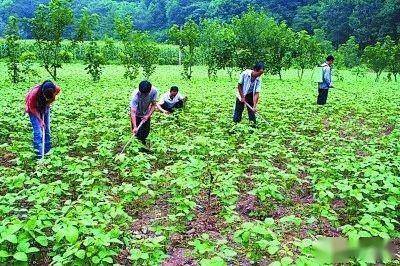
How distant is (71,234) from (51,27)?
18342mm

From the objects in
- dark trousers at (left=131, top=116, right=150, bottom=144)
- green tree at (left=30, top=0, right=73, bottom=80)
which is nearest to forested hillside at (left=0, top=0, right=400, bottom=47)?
green tree at (left=30, top=0, right=73, bottom=80)

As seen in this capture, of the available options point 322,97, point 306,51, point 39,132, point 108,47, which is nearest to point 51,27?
point 108,47

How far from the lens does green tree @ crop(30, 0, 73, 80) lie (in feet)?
66.3

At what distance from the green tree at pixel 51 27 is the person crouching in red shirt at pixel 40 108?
14.1 meters

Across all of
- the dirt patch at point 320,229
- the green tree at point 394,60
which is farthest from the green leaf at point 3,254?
the green tree at point 394,60

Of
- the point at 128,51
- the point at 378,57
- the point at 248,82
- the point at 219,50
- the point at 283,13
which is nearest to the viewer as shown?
the point at 248,82

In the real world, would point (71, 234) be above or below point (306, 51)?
below

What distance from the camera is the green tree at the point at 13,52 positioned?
18.7 metres

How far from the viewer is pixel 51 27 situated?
20.5m

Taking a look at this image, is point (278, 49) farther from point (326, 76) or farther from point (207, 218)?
point (207, 218)

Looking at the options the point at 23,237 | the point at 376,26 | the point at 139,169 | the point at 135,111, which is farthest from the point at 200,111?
the point at 376,26

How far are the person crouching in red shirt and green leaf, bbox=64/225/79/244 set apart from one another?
10.6 ft

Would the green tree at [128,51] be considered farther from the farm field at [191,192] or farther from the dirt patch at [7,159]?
the dirt patch at [7,159]

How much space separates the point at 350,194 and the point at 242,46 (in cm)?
2204
